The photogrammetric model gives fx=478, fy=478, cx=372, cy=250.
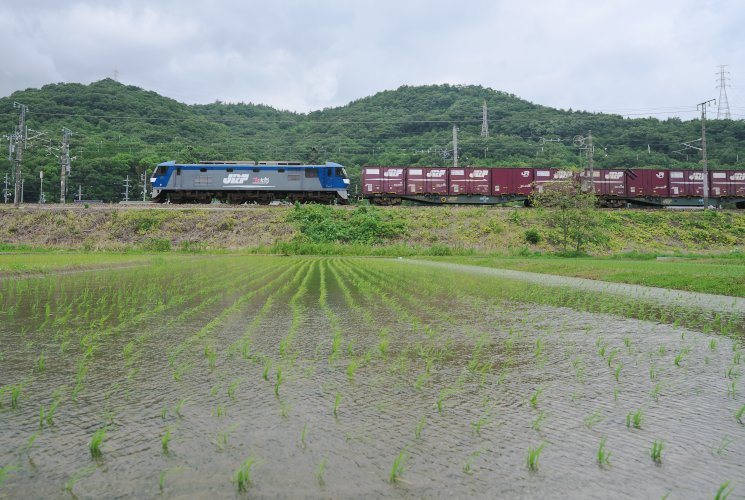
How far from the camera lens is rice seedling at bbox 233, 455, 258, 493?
2.81 m

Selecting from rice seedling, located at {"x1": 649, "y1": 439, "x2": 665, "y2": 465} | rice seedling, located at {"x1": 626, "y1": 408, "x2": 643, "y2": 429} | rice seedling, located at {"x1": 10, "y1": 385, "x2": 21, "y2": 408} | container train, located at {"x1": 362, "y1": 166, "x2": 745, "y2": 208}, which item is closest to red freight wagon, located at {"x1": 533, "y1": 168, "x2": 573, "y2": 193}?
container train, located at {"x1": 362, "y1": 166, "x2": 745, "y2": 208}

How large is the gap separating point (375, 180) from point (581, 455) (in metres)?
39.9

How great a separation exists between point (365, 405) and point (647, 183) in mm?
46672

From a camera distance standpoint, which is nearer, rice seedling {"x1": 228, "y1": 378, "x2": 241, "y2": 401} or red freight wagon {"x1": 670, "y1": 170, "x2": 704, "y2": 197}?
A: rice seedling {"x1": 228, "y1": 378, "x2": 241, "y2": 401}

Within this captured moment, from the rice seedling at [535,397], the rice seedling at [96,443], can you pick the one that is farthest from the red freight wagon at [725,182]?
the rice seedling at [96,443]

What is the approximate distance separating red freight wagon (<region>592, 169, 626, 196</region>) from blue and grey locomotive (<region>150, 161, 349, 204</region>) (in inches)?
880

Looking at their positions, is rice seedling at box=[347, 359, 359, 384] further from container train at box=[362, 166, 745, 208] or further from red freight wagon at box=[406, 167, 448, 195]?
red freight wagon at box=[406, 167, 448, 195]

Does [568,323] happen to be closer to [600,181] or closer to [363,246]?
[363,246]

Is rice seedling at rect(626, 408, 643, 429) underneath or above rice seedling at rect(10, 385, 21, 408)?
underneath

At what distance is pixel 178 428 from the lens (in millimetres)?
3648

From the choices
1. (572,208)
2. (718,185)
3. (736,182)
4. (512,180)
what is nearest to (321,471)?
(572,208)

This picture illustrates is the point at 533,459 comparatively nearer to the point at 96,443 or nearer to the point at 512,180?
the point at 96,443

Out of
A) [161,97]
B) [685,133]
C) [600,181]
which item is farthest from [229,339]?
[161,97]

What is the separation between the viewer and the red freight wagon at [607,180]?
4262 centimetres
